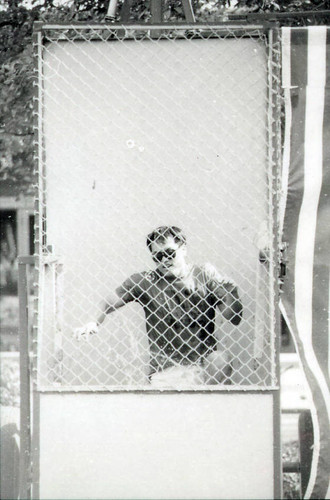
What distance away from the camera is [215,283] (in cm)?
455

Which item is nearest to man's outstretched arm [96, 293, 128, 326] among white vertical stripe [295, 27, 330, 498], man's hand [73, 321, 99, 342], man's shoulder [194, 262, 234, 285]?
man's hand [73, 321, 99, 342]

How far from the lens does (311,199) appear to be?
4.17 meters

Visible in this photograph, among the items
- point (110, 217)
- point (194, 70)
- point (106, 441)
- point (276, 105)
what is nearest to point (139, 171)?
point (110, 217)

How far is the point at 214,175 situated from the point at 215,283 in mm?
734

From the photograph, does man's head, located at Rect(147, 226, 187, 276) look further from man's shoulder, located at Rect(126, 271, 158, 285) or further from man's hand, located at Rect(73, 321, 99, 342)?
man's hand, located at Rect(73, 321, 99, 342)

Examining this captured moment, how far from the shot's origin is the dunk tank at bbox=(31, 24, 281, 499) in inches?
153

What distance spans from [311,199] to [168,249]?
0.98 meters

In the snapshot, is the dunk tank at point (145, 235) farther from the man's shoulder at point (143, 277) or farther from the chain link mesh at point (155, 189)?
the man's shoulder at point (143, 277)

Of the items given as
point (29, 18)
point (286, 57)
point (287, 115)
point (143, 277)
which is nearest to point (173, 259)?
point (143, 277)

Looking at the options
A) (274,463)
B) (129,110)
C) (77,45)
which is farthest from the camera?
(129,110)

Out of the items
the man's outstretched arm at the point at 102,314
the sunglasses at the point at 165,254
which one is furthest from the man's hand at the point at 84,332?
the sunglasses at the point at 165,254

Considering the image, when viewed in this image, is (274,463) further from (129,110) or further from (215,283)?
(129,110)

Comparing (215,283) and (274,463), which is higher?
(215,283)

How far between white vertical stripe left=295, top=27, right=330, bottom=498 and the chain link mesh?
0.88 ft
